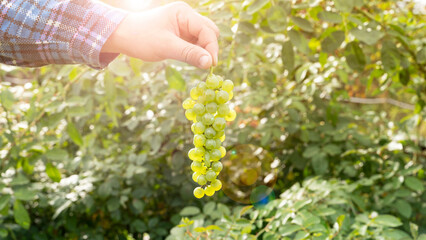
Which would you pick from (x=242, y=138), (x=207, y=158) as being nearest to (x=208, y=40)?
(x=207, y=158)

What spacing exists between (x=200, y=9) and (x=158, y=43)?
29.4 inches

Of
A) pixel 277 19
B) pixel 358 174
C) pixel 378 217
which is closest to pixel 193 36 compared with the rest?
pixel 277 19

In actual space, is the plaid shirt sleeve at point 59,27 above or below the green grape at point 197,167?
above

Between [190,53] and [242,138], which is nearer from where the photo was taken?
[190,53]

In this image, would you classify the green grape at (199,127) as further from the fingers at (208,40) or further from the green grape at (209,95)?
the fingers at (208,40)

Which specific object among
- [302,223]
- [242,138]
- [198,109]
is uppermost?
[198,109]

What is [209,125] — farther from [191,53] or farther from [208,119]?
[191,53]

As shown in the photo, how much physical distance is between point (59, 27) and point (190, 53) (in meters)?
0.37

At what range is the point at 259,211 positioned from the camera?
1.39m

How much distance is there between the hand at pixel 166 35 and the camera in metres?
0.84

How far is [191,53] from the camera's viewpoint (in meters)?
0.82

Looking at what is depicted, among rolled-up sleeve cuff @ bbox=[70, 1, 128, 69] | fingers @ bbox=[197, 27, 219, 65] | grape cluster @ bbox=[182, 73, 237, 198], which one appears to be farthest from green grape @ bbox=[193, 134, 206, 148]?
rolled-up sleeve cuff @ bbox=[70, 1, 128, 69]

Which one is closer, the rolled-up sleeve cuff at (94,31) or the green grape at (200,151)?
the green grape at (200,151)

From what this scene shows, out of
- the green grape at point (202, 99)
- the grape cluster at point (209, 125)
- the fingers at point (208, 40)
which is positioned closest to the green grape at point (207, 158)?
the grape cluster at point (209, 125)
